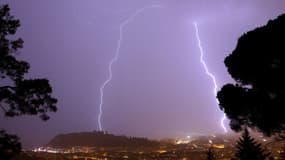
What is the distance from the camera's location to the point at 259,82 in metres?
11.2

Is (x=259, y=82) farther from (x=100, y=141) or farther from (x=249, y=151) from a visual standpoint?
(x=100, y=141)

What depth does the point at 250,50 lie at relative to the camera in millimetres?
11570

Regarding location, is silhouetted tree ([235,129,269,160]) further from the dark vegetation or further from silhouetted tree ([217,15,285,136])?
silhouetted tree ([217,15,285,136])

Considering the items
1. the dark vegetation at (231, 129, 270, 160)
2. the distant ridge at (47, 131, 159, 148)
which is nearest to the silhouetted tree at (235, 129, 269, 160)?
the dark vegetation at (231, 129, 270, 160)

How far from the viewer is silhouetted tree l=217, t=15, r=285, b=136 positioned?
1069cm

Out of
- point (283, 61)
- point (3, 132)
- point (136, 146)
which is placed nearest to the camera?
point (3, 132)

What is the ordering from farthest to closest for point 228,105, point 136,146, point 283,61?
point 136,146
point 228,105
point 283,61

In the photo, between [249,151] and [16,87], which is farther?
[249,151]

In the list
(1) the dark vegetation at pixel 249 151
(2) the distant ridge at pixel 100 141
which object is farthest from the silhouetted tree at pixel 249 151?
(2) the distant ridge at pixel 100 141

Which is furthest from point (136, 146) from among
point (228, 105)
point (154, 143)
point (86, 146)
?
point (228, 105)

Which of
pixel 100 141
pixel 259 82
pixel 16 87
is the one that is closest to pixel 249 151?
pixel 259 82

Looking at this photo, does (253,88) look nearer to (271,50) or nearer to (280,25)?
(271,50)

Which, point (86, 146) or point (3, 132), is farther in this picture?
point (86, 146)

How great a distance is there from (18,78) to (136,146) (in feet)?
268
